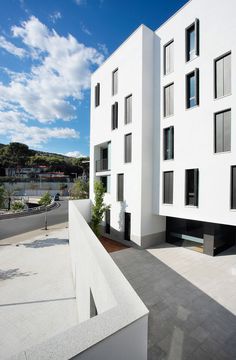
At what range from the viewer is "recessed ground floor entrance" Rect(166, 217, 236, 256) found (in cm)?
1169

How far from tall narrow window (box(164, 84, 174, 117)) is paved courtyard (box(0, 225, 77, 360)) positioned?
1140cm

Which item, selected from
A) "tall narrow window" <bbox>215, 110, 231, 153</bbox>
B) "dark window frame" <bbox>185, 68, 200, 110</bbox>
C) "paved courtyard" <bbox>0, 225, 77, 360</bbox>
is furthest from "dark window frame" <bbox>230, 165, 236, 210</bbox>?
"paved courtyard" <bbox>0, 225, 77, 360</bbox>

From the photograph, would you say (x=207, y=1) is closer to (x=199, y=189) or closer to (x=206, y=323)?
(x=199, y=189)

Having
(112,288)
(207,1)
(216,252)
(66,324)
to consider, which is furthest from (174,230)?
(207,1)

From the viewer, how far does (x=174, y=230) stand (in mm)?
13906

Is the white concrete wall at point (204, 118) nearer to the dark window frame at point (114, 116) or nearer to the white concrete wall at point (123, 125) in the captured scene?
the white concrete wall at point (123, 125)

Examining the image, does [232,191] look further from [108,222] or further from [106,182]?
[106,182]

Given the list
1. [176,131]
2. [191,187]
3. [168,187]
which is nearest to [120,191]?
[168,187]

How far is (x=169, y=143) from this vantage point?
12930 mm

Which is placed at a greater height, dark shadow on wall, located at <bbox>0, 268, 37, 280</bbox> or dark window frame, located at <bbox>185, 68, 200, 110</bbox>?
dark window frame, located at <bbox>185, 68, 200, 110</bbox>

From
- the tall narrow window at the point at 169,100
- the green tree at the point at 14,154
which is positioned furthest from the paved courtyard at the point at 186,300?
the green tree at the point at 14,154

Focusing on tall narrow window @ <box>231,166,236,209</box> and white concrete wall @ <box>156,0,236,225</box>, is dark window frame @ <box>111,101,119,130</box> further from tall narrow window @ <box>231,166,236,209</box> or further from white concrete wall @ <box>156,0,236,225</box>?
tall narrow window @ <box>231,166,236,209</box>

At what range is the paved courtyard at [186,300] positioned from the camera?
209 inches

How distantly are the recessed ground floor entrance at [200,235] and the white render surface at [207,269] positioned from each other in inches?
17.1
